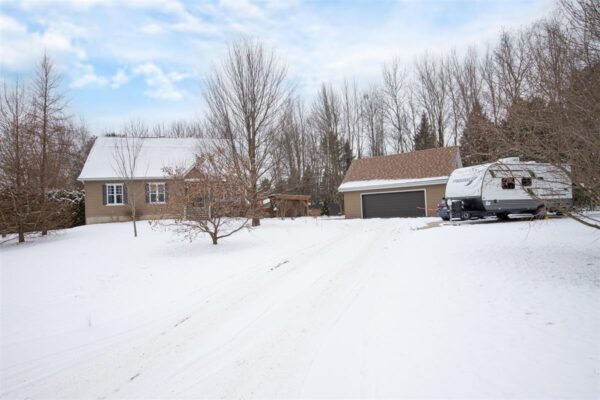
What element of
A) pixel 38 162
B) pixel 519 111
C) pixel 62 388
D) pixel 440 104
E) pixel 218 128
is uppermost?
pixel 440 104

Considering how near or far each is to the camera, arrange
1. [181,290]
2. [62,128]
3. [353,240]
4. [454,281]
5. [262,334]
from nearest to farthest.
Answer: [262,334]
[454,281]
[181,290]
[353,240]
[62,128]

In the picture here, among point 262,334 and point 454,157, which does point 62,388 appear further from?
point 454,157

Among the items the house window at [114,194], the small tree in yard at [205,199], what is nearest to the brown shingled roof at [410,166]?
the small tree in yard at [205,199]

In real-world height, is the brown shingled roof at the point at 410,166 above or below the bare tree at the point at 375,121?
below

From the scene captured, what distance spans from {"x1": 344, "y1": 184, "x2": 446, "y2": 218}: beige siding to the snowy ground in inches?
522

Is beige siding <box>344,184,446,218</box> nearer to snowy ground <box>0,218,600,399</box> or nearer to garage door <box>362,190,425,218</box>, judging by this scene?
garage door <box>362,190,425,218</box>

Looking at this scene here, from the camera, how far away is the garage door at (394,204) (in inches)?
943

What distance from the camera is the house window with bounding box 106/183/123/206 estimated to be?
24359mm

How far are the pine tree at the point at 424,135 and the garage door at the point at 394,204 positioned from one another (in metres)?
13.3

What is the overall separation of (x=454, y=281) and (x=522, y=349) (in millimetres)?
2696

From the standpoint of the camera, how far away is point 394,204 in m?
24.7

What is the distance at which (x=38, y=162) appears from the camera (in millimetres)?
16953

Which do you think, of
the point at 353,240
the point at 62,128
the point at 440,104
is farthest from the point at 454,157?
the point at 62,128

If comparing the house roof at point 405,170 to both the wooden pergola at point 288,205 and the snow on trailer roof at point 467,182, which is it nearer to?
the wooden pergola at point 288,205
